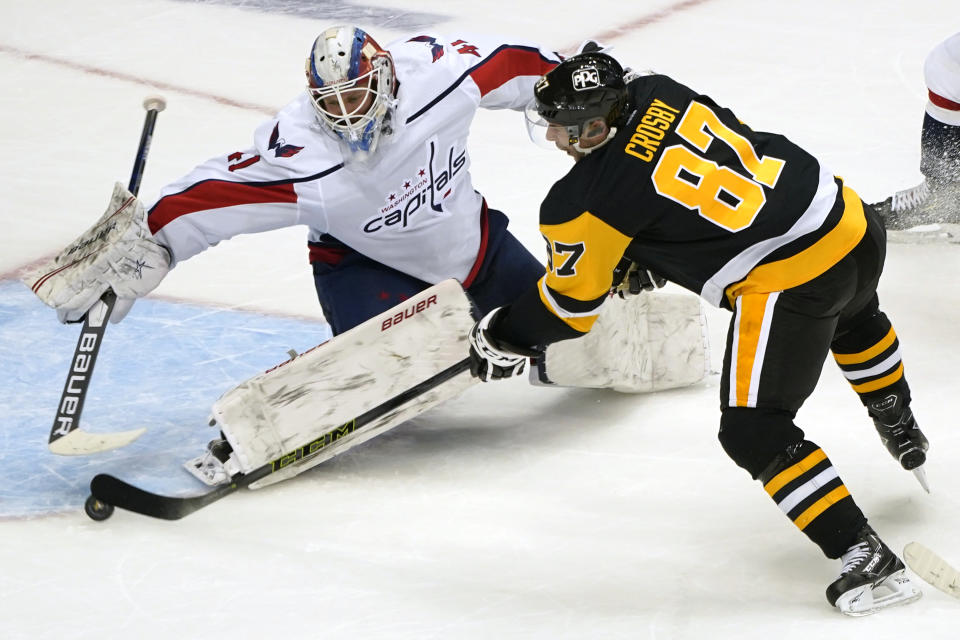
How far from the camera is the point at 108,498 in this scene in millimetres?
2967

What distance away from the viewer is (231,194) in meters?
3.17

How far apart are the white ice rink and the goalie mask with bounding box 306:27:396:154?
0.82 m

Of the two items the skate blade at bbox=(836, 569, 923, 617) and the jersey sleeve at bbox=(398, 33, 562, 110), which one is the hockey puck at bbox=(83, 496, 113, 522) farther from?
the skate blade at bbox=(836, 569, 923, 617)

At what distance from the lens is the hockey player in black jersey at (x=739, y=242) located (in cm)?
245

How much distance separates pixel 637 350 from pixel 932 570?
47.5 inches

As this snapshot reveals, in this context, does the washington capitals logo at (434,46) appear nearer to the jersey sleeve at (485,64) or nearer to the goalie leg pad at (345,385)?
the jersey sleeve at (485,64)

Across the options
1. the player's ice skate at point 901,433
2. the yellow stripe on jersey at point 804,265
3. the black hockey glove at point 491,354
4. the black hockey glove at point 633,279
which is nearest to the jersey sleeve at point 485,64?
the black hockey glove at point 633,279

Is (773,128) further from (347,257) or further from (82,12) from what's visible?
(82,12)

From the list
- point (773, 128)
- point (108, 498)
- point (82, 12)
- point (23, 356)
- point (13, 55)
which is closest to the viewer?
point (108, 498)

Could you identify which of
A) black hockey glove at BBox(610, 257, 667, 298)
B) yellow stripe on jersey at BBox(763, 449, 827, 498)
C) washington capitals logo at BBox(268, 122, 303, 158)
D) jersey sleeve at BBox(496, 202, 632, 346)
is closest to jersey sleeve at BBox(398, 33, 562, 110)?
washington capitals logo at BBox(268, 122, 303, 158)

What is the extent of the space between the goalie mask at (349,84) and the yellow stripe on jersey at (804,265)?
105 centimetres

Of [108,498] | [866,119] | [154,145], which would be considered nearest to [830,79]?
[866,119]

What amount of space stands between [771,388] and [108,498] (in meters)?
1.47

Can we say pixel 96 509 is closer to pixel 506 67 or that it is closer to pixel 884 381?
pixel 506 67
